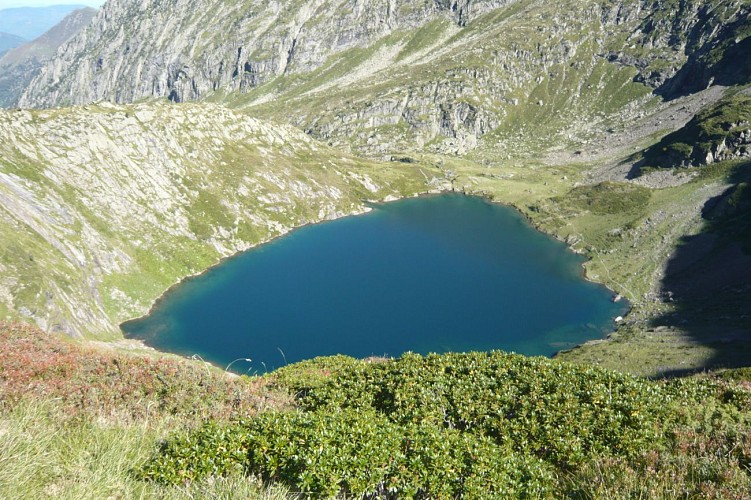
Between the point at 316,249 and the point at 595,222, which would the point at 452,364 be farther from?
the point at 595,222

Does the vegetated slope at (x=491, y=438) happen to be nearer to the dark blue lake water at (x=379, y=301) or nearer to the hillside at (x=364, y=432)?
the hillside at (x=364, y=432)

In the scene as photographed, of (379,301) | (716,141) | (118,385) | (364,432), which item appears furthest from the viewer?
(716,141)

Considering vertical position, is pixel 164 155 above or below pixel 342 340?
above

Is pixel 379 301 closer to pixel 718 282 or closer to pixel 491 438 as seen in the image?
pixel 718 282

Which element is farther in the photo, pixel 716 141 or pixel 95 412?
pixel 716 141

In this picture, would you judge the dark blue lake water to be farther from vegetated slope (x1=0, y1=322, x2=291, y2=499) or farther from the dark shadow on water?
vegetated slope (x1=0, y1=322, x2=291, y2=499)

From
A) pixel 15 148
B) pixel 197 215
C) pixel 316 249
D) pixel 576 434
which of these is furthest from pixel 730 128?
pixel 15 148

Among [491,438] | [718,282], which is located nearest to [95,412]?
[491,438]
